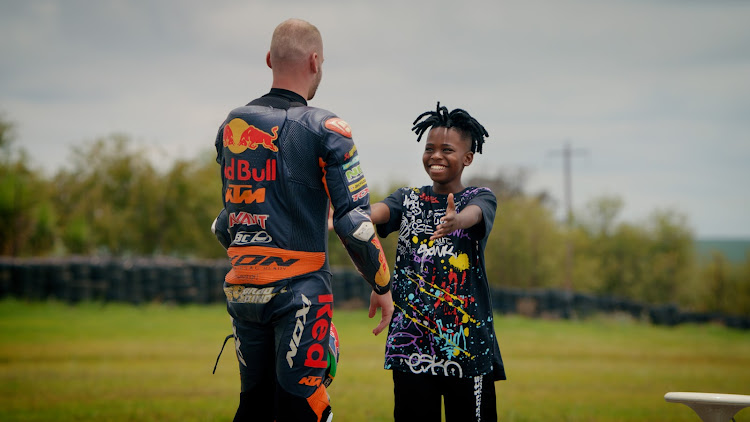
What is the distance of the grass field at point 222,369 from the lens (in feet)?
31.2

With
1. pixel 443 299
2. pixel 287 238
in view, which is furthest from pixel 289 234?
pixel 443 299

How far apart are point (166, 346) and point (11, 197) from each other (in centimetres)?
1924

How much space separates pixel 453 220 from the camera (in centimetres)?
435

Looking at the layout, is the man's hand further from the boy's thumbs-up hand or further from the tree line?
the tree line

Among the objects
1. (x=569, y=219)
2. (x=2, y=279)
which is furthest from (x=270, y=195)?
(x=569, y=219)

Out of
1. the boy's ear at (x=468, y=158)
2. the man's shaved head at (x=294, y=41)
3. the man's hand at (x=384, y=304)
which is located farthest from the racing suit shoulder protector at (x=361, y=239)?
the boy's ear at (x=468, y=158)

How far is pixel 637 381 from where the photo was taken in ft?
46.5

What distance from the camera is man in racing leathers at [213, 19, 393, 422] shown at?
12.5 ft

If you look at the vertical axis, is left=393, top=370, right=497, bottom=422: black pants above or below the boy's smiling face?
below

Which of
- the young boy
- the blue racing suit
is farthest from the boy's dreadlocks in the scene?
the blue racing suit

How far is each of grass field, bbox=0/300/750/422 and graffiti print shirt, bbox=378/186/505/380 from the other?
13.9ft

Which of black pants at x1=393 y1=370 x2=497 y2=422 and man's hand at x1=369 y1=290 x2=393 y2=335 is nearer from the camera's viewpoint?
man's hand at x1=369 y1=290 x2=393 y2=335

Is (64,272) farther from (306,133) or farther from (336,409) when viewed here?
(306,133)

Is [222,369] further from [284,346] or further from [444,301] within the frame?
[284,346]
